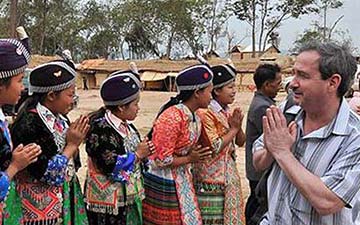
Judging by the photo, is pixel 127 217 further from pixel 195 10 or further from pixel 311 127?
pixel 195 10

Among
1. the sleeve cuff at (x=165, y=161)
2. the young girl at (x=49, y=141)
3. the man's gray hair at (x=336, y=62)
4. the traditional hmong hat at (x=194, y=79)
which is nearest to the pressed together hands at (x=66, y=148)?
the young girl at (x=49, y=141)

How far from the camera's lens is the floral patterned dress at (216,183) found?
4.13 m

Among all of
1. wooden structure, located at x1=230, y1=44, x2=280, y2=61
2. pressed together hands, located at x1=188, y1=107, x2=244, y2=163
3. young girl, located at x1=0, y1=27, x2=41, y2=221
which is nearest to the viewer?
young girl, located at x1=0, y1=27, x2=41, y2=221

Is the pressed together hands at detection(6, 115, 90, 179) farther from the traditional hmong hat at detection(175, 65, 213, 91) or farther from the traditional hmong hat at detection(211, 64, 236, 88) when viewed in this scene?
the traditional hmong hat at detection(211, 64, 236, 88)

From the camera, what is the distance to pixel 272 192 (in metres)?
2.20

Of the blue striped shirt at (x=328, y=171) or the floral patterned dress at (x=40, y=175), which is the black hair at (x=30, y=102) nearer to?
the floral patterned dress at (x=40, y=175)

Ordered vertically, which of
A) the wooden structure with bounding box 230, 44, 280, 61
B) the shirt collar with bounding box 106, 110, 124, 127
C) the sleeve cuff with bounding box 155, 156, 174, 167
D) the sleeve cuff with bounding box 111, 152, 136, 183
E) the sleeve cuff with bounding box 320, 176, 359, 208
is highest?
the sleeve cuff with bounding box 320, 176, 359, 208

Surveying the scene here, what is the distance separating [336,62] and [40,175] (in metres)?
1.65

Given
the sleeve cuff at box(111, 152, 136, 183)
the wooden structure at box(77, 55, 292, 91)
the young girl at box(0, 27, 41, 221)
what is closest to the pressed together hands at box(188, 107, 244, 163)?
the sleeve cuff at box(111, 152, 136, 183)

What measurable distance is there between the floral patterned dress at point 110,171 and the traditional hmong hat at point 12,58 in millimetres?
700

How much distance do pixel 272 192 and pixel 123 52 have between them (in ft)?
144

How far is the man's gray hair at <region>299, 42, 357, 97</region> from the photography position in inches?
81.6

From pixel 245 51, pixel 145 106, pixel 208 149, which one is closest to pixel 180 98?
pixel 208 149

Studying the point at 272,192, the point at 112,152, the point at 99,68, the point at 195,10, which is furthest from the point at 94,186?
the point at 195,10
